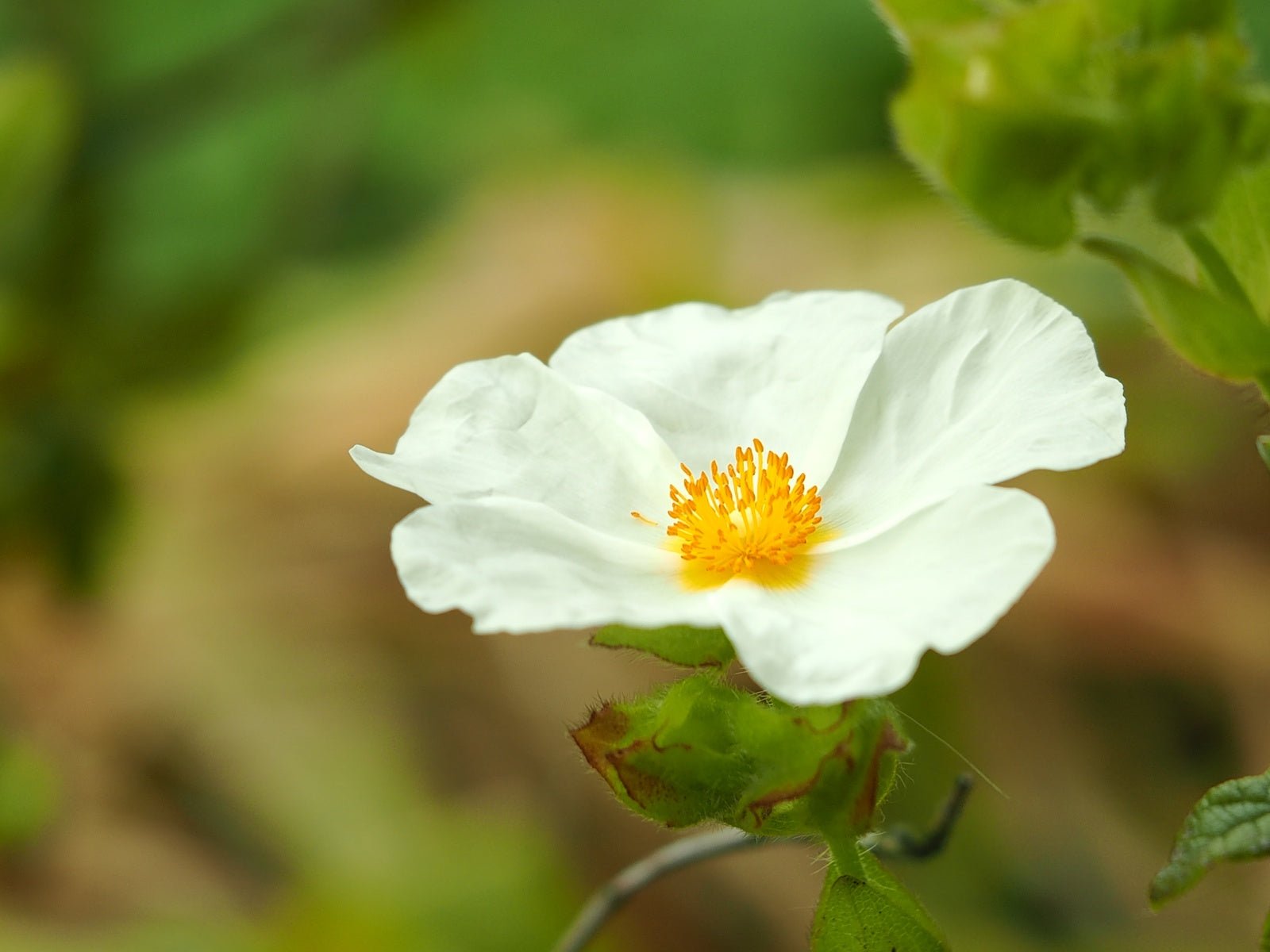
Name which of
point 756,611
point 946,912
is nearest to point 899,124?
point 756,611

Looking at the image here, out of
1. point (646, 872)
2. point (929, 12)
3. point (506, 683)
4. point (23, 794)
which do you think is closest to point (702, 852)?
point (646, 872)

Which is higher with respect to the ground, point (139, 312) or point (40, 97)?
point (40, 97)

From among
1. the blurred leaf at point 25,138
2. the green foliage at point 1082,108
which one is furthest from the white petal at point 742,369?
the blurred leaf at point 25,138

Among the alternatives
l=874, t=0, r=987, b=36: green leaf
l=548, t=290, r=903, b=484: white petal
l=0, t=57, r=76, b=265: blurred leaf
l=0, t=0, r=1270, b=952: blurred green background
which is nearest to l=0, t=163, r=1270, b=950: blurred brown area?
l=0, t=0, r=1270, b=952: blurred green background

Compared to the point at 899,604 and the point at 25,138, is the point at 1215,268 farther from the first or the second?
the point at 25,138

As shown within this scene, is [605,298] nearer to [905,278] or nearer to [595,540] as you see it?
[905,278]

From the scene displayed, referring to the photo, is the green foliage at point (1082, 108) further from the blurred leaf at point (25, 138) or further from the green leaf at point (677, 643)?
the blurred leaf at point (25, 138)

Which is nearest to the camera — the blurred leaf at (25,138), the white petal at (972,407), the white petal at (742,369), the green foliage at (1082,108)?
the green foliage at (1082,108)
